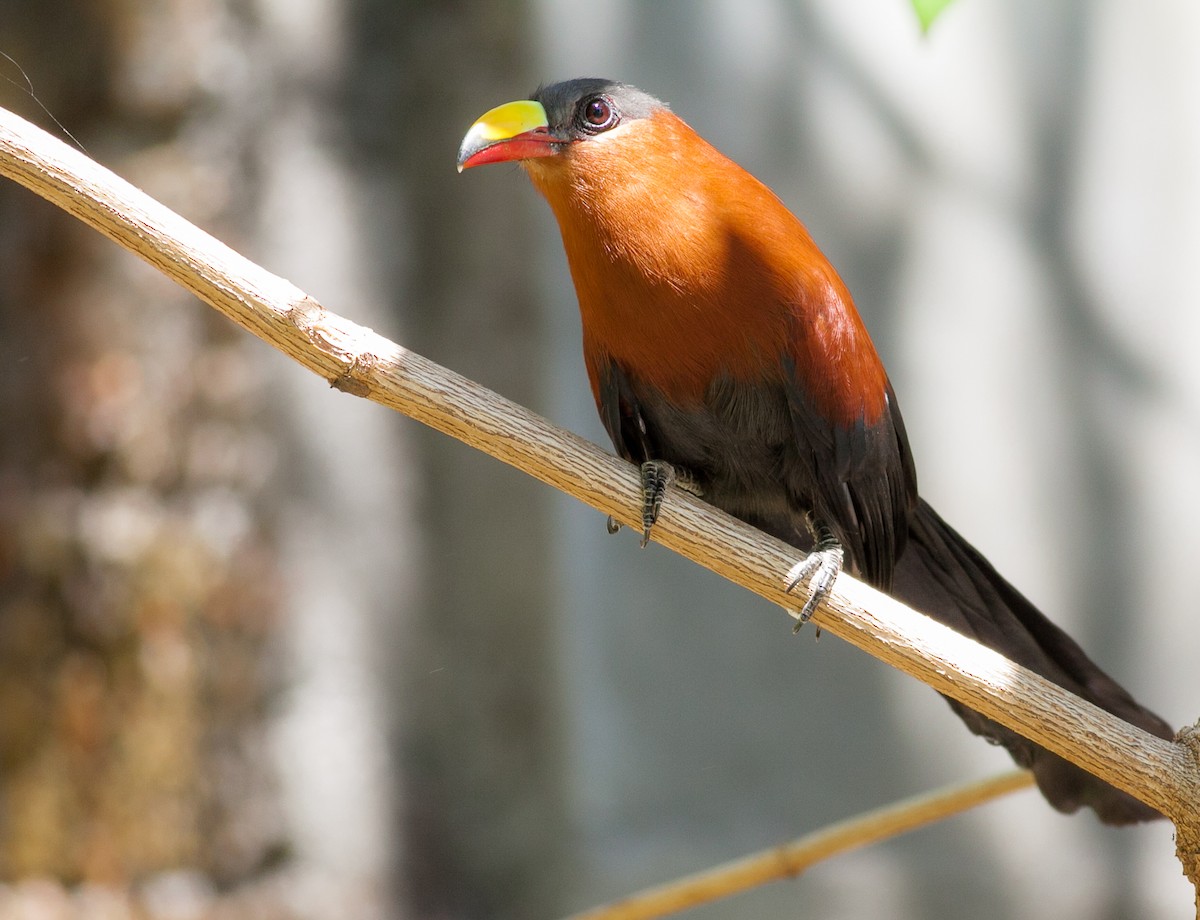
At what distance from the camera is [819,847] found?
2092 millimetres

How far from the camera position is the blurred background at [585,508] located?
3.25 metres

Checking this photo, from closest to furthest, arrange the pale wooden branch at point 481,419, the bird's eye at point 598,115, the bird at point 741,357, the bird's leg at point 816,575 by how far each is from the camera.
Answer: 1. the pale wooden branch at point 481,419
2. the bird's leg at point 816,575
3. the bird at point 741,357
4. the bird's eye at point 598,115

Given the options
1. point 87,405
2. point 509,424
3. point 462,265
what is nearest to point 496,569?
point 462,265

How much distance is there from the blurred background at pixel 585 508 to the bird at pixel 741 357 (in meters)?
1.37

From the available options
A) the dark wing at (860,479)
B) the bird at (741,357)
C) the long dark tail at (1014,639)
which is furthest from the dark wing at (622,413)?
the long dark tail at (1014,639)

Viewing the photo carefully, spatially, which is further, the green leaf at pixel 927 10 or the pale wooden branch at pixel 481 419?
the pale wooden branch at pixel 481 419

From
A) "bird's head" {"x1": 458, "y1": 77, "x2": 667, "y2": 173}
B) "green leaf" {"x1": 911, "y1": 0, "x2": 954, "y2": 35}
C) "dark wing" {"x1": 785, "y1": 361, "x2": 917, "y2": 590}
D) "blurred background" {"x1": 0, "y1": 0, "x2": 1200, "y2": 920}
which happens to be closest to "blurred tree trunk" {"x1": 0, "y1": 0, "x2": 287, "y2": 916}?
"blurred background" {"x1": 0, "y1": 0, "x2": 1200, "y2": 920}

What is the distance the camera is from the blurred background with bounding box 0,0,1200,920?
3252mm

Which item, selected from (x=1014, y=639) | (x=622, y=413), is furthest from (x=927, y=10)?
(x=1014, y=639)

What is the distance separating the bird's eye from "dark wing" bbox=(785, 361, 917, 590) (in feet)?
1.91

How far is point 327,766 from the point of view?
337 cm

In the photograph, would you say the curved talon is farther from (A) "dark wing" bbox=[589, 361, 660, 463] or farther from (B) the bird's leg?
(B) the bird's leg

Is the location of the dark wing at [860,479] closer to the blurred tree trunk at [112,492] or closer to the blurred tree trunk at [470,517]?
the blurred tree trunk at [470,517]

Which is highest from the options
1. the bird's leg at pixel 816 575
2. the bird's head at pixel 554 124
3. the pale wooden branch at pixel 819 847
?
the bird's head at pixel 554 124
